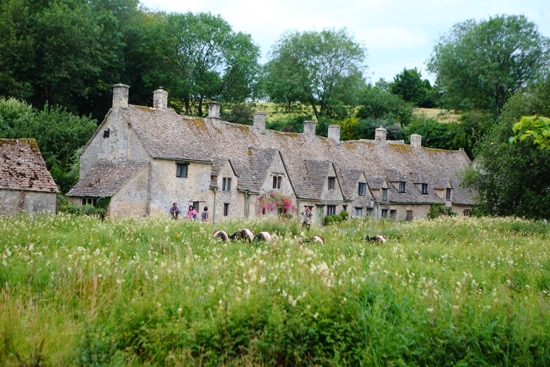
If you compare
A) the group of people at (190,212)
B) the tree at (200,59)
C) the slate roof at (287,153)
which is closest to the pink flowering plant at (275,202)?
the slate roof at (287,153)

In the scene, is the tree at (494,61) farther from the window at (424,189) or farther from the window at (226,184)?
the window at (226,184)

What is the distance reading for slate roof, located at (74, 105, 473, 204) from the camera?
40656mm

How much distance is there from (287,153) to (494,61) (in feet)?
119

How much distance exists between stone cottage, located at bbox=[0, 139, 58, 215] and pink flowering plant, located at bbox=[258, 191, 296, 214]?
15663 mm

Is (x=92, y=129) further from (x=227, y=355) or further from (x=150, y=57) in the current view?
(x=227, y=355)

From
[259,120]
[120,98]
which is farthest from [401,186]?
[120,98]

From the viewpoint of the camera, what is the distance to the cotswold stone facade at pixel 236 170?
38312mm

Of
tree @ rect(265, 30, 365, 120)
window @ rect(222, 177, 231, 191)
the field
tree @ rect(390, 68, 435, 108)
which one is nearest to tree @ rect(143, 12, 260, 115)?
tree @ rect(265, 30, 365, 120)

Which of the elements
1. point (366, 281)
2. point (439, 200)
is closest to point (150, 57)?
point (439, 200)

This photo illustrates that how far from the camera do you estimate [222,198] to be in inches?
1640

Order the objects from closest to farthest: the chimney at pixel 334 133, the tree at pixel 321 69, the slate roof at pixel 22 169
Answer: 1. the slate roof at pixel 22 169
2. the chimney at pixel 334 133
3. the tree at pixel 321 69

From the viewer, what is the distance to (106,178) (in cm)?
3834

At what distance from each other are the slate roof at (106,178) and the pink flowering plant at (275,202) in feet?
31.8

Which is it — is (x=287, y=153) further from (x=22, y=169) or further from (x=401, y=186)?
(x=22, y=169)
